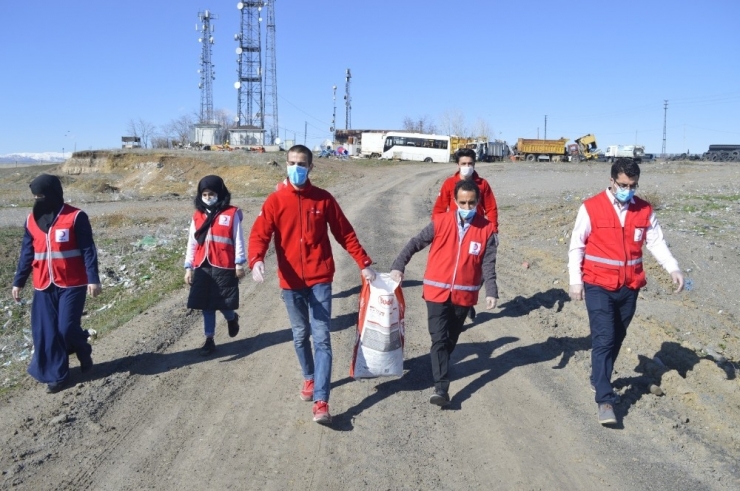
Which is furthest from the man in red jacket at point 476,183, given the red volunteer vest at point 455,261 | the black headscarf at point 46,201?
the black headscarf at point 46,201

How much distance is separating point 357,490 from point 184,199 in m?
23.2

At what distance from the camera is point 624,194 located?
191 inches

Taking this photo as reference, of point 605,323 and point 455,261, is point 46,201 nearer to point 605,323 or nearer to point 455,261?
point 455,261

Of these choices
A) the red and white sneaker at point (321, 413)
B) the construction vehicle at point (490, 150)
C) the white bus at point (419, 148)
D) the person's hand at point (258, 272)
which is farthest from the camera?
the construction vehicle at point (490, 150)

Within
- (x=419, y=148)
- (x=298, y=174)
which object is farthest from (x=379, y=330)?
(x=419, y=148)

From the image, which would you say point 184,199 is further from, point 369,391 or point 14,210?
point 369,391

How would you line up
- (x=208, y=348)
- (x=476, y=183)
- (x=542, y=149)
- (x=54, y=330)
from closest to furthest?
(x=54, y=330), (x=208, y=348), (x=476, y=183), (x=542, y=149)

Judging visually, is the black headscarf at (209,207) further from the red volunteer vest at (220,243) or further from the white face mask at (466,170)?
the white face mask at (466,170)

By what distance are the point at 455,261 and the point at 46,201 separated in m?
3.56

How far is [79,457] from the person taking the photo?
Result: 431cm

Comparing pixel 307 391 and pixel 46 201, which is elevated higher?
pixel 46 201

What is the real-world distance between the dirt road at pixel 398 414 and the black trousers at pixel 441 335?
25cm

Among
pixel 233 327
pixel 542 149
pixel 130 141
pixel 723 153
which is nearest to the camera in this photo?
pixel 233 327

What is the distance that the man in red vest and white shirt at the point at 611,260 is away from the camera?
16.0 ft
